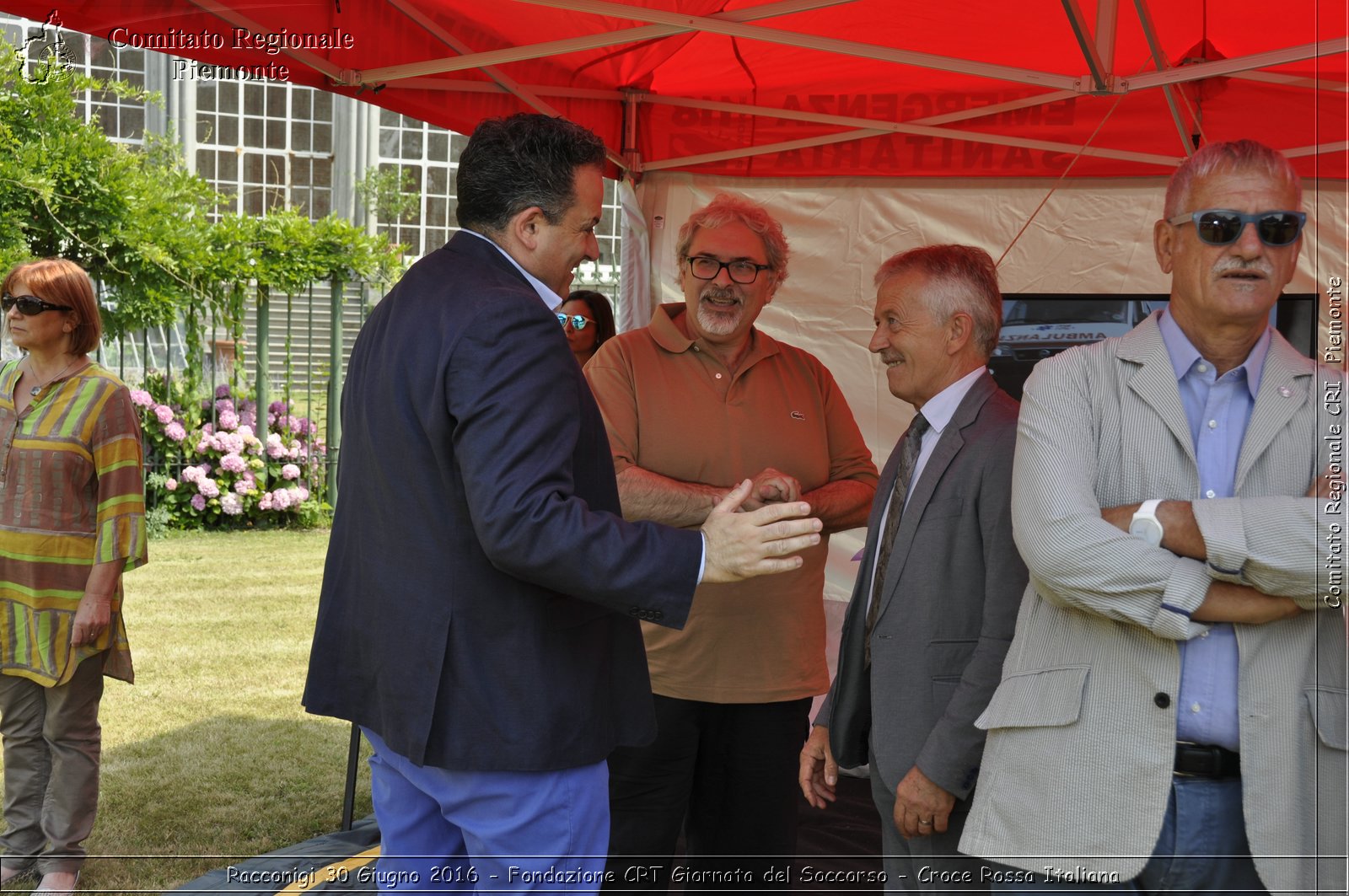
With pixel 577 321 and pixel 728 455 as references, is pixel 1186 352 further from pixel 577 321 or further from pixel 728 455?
pixel 577 321

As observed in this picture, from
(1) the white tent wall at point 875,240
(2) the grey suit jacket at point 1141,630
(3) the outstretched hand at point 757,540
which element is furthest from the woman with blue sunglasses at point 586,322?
(2) the grey suit jacket at point 1141,630

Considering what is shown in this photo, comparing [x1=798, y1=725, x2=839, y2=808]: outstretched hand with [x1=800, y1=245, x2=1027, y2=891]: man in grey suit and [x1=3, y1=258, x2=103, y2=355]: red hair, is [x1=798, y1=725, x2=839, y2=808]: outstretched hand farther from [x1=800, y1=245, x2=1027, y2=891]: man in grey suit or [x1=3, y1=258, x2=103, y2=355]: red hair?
[x1=3, y1=258, x2=103, y2=355]: red hair

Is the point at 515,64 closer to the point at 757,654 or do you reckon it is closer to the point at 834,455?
the point at 834,455

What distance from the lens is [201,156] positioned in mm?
17188

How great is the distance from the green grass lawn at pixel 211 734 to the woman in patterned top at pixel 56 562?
333mm

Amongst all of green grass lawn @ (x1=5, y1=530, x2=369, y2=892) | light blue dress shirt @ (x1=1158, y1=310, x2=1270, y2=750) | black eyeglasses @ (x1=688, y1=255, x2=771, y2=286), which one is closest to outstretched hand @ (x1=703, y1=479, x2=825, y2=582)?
light blue dress shirt @ (x1=1158, y1=310, x2=1270, y2=750)

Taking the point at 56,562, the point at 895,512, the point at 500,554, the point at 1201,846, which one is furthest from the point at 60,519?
the point at 1201,846

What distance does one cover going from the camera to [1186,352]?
1.87 m

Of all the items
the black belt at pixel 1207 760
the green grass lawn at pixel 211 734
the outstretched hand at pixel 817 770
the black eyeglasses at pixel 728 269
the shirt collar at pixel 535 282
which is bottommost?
the green grass lawn at pixel 211 734

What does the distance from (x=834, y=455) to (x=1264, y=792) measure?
1.72 m

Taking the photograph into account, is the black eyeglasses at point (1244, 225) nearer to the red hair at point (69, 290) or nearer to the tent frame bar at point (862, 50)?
the tent frame bar at point (862, 50)

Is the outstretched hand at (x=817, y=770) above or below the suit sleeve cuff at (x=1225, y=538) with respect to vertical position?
below

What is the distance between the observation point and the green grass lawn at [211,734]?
14.1 ft

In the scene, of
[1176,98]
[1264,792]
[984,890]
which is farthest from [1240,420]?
[1176,98]
